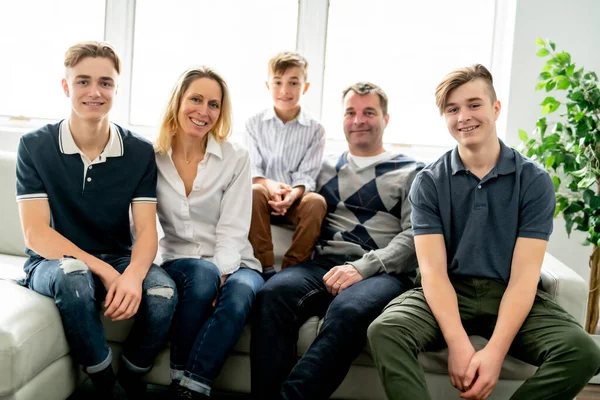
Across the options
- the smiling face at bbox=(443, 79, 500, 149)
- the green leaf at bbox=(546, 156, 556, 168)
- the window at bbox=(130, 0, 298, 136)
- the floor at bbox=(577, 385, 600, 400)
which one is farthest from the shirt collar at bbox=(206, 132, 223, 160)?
the floor at bbox=(577, 385, 600, 400)

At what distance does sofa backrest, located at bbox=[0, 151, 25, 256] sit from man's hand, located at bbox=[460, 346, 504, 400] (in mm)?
1789

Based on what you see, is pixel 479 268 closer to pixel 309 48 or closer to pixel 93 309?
pixel 93 309

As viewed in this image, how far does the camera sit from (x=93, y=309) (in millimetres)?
1909

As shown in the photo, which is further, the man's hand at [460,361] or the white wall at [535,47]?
the white wall at [535,47]

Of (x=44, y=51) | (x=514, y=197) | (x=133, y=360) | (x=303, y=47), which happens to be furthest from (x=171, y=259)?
(x=44, y=51)

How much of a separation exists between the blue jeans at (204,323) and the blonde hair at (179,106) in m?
0.48

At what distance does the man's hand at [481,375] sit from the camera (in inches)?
69.0

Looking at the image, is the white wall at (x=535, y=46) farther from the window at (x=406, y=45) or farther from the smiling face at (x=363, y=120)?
the smiling face at (x=363, y=120)

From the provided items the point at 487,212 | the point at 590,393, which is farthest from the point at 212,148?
the point at 590,393

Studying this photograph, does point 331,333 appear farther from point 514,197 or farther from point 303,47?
point 303,47

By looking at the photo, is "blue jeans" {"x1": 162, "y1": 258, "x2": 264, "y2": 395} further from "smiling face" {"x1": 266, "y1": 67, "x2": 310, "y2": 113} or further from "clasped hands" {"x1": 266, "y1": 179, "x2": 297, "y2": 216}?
"smiling face" {"x1": 266, "y1": 67, "x2": 310, "y2": 113}

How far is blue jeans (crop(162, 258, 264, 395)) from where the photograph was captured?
1.95 m

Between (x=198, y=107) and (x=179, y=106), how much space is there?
9 centimetres

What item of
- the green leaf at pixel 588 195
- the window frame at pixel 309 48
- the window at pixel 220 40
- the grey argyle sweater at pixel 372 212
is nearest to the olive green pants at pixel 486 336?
the grey argyle sweater at pixel 372 212
